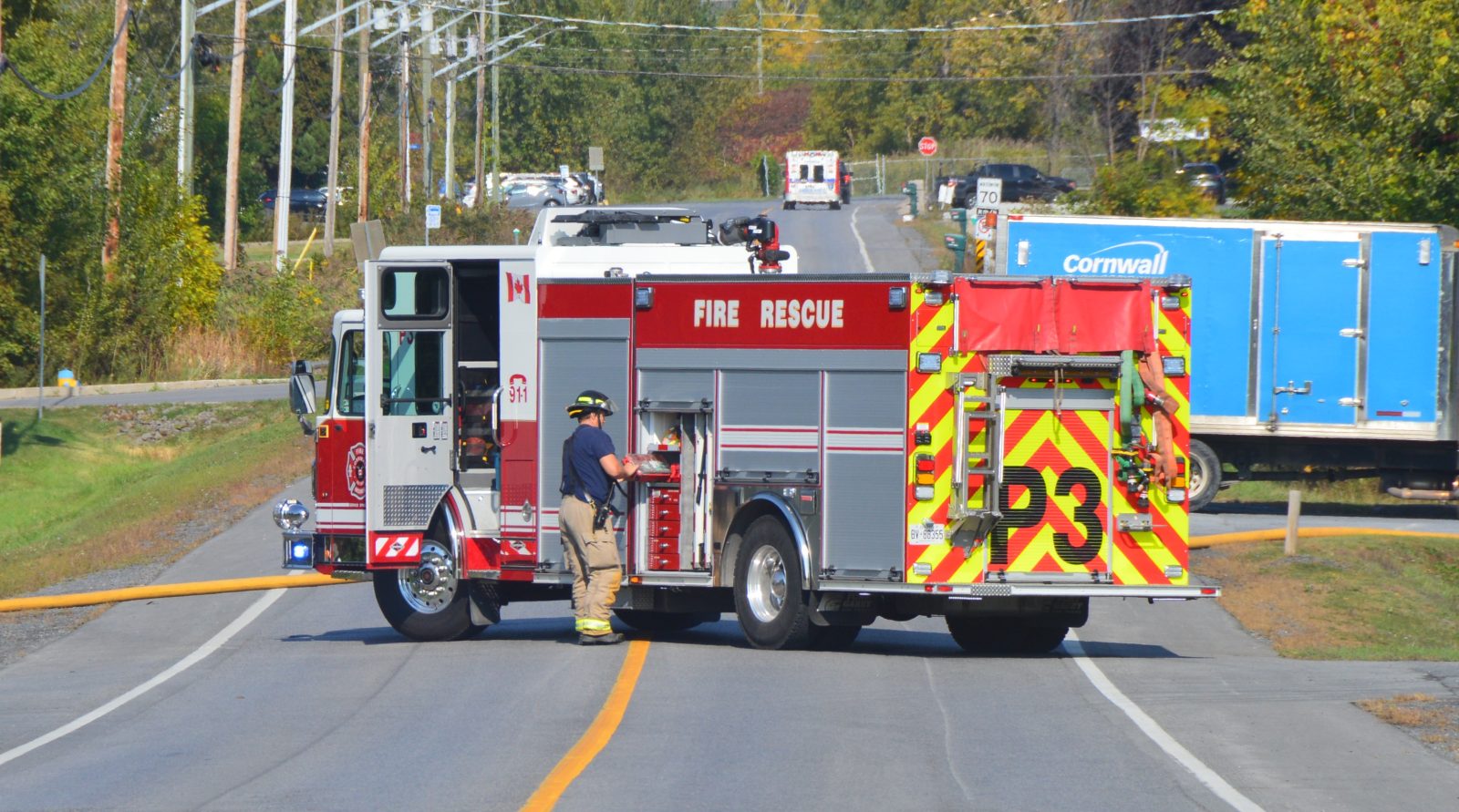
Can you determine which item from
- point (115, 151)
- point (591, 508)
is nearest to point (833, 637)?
point (591, 508)

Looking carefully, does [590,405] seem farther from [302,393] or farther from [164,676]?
[164,676]

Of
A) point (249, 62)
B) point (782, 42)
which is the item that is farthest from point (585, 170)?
point (782, 42)

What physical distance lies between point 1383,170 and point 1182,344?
48.2 feet

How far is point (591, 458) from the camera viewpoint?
13.9m

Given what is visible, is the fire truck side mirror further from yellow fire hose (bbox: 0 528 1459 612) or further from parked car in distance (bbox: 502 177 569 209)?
parked car in distance (bbox: 502 177 569 209)

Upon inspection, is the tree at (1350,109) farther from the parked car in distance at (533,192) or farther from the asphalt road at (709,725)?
the parked car in distance at (533,192)

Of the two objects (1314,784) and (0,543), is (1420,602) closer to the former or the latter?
(1314,784)

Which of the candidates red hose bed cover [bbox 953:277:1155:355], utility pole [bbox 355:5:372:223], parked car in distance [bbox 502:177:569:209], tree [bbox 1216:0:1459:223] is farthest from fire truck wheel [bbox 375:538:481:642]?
parked car in distance [bbox 502:177:569:209]

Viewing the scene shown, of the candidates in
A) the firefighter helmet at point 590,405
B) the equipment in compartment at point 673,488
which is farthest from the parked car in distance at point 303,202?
the firefighter helmet at point 590,405

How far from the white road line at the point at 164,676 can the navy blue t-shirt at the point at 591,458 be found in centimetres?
336

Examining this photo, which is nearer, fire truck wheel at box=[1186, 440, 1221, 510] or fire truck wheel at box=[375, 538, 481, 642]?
fire truck wheel at box=[375, 538, 481, 642]

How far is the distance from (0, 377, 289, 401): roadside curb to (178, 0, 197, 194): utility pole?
4472 mm

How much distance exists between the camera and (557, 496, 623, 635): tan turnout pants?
553 inches

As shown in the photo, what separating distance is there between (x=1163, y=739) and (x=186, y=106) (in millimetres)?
35974
